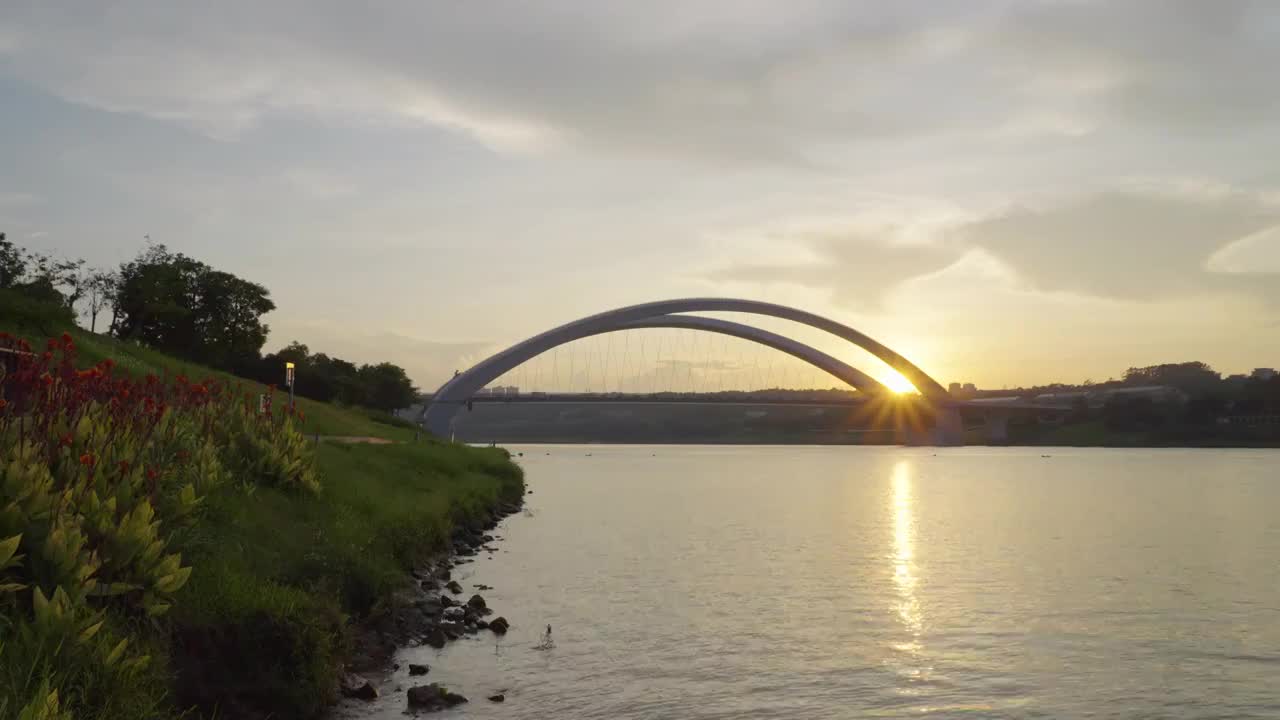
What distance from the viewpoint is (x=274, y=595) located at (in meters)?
11.5

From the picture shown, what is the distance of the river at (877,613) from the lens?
13.9 metres

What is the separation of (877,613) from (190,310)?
5353cm

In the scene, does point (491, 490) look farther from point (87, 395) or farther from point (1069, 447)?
point (1069, 447)

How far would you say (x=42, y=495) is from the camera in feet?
29.0

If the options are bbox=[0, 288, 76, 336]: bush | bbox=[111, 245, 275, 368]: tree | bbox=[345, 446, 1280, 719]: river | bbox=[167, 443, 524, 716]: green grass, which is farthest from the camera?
bbox=[111, 245, 275, 368]: tree

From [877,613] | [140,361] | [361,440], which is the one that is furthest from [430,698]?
[140,361]

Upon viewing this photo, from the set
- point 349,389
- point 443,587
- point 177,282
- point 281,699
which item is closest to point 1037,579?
point 443,587

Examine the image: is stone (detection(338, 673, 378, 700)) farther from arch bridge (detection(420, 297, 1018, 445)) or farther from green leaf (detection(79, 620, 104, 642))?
arch bridge (detection(420, 297, 1018, 445))

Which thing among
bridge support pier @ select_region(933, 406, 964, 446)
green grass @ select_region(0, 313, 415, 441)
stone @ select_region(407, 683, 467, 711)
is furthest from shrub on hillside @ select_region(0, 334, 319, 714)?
bridge support pier @ select_region(933, 406, 964, 446)

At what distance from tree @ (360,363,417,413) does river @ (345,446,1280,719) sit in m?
45.2

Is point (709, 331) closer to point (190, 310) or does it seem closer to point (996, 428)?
point (996, 428)

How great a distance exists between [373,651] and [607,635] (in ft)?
14.6

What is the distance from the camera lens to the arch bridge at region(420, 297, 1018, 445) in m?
109

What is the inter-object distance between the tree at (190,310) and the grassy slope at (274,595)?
4217 cm
